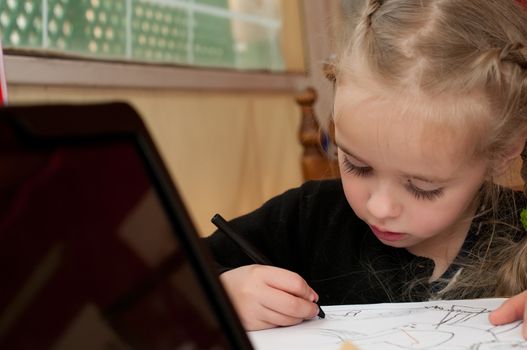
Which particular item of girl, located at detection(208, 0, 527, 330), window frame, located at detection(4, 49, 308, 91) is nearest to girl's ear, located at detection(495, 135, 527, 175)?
girl, located at detection(208, 0, 527, 330)

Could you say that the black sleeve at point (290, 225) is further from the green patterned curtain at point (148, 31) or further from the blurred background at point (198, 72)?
the green patterned curtain at point (148, 31)

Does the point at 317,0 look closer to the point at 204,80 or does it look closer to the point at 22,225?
the point at 204,80

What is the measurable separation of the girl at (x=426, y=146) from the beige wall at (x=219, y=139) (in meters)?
0.47

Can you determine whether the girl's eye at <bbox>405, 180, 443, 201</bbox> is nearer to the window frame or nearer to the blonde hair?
the blonde hair

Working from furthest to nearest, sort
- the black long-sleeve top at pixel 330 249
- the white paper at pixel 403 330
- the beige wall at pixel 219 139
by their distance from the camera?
the beige wall at pixel 219 139, the black long-sleeve top at pixel 330 249, the white paper at pixel 403 330

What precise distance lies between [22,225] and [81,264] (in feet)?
0.11

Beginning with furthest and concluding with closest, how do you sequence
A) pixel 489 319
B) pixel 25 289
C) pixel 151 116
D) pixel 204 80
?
pixel 204 80
pixel 151 116
pixel 489 319
pixel 25 289

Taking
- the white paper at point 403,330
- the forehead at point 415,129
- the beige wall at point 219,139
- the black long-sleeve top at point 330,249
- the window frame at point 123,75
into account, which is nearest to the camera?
the white paper at point 403,330

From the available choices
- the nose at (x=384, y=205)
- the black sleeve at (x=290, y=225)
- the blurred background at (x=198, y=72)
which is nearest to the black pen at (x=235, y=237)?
the nose at (x=384, y=205)

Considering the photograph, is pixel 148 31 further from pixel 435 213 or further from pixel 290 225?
pixel 435 213

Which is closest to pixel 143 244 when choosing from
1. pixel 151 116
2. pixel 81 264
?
pixel 81 264

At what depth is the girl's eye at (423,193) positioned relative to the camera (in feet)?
2.07

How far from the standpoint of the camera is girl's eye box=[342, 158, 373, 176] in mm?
650

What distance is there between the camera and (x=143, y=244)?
331mm
